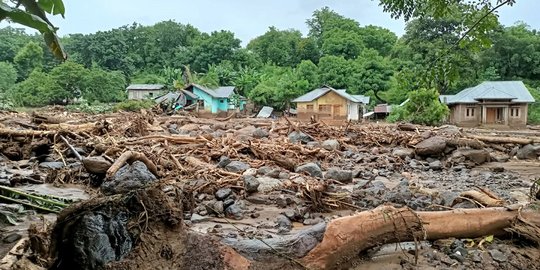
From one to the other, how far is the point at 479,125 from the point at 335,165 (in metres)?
26.6

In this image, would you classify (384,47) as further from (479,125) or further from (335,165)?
(335,165)

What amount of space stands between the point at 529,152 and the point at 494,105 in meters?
22.7

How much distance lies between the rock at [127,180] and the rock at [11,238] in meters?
1.65

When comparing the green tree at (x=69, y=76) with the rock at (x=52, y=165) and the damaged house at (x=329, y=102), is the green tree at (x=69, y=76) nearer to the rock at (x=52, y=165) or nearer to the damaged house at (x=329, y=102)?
the damaged house at (x=329, y=102)

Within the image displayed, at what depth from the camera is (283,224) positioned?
4.91m

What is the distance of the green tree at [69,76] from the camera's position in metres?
37.6

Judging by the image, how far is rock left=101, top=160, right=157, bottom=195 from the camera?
18.2 feet

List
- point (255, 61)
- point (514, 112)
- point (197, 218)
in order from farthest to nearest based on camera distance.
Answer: point (255, 61)
point (514, 112)
point (197, 218)

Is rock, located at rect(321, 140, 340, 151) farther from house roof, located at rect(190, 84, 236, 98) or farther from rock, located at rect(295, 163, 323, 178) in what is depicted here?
house roof, located at rect(190, 84, 236, 98)

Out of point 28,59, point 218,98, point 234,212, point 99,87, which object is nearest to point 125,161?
point 234,212

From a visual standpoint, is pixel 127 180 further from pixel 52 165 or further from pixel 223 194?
pixel 52 165

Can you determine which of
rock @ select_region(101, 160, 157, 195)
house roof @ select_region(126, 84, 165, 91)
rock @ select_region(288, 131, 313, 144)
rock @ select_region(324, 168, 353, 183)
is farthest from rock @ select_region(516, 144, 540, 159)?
house roof @ select_region(126, 84, 165, 91)

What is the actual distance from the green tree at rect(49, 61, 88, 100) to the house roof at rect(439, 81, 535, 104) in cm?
3202

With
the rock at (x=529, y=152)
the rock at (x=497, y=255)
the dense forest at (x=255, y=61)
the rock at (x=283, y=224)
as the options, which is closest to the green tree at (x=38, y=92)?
the dense forest at (x=255, y=61)
